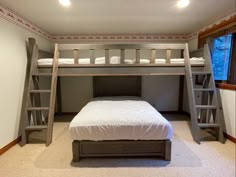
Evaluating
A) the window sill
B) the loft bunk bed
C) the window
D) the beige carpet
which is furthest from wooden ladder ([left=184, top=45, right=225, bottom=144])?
the window

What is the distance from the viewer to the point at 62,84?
4348 millimetres

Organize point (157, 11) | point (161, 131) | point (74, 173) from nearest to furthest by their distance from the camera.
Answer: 1. point (74, 173)
2. point (161, 131)
3. point (157, 11)

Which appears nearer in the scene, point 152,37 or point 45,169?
point 45,169

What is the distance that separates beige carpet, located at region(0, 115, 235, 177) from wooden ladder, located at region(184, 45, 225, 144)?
25 cm

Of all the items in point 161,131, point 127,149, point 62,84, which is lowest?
point 127,149

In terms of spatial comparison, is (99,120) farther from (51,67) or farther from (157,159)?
(51,67)

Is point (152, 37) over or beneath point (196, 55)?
over

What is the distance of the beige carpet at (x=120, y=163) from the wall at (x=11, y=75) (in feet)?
1.09

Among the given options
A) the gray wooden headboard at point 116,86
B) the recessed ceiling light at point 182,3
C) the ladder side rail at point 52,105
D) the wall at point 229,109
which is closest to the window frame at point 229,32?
the wall at point 229,109

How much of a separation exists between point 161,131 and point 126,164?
0.57m

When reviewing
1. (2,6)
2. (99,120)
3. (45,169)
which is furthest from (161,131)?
(2,6)

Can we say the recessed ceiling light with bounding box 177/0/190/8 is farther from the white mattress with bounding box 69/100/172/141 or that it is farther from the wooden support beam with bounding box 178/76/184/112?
the wooden support beam with bounding box 178/76/184/112

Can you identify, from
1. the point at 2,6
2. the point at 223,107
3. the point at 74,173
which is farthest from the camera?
the point at 223,107

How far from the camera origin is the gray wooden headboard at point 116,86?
13.5ft
